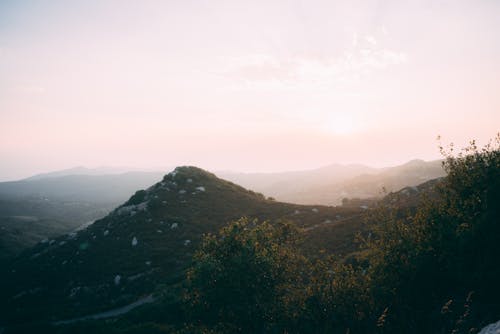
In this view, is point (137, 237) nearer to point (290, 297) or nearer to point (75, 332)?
point (75, 332)

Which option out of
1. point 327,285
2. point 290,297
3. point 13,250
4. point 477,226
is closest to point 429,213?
point 477,226

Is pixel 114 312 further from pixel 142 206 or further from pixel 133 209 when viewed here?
pixel 133 209

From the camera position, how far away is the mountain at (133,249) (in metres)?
44.4

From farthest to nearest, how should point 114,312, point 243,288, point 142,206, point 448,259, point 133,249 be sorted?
point 142,206 → point 133,249 → point 114,312 → point 243,288 → point 448,259

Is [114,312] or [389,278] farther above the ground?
[389,278]

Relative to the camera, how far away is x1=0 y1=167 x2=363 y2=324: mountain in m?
44.4

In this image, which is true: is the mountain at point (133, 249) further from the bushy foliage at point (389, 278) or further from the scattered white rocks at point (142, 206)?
the bushy foliage at point (389, 278)

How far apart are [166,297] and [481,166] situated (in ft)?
119

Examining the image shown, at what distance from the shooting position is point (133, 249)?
54531mm

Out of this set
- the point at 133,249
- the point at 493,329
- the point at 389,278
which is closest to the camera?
the point at 493,329

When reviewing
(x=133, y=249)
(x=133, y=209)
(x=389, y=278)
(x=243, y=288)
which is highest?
(x=133, y=209)

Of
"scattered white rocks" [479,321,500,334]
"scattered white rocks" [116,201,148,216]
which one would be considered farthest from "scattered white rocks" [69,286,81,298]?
"scattered white rocks" [479,321,500,334]

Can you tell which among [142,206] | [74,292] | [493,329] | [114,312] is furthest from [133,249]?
[493,329]

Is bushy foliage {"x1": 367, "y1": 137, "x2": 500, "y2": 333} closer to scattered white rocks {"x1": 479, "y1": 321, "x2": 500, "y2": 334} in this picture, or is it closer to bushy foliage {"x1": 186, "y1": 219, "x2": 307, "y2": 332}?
scattered white rocks {"x1": 479, "y1": 321, "x2": 500, "y2": 334}
